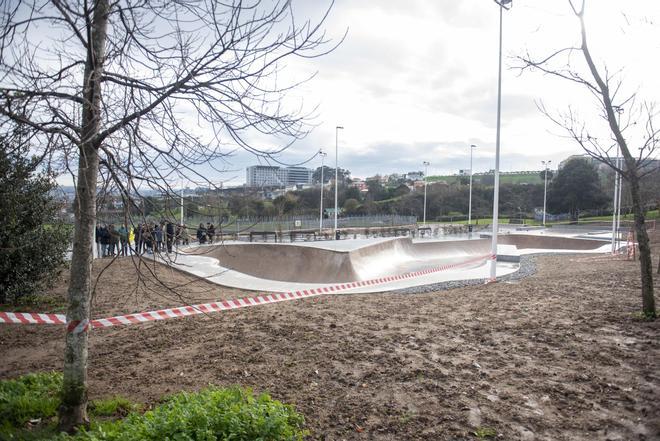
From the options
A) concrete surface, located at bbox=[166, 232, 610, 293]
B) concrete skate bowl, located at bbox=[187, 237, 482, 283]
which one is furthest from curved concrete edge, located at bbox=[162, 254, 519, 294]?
concrete skate bowl, located at bbox=[187, 237, 482, 283]

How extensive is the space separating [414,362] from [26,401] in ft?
14.5

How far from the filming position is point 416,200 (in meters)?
78.0

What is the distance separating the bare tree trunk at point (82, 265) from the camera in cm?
392

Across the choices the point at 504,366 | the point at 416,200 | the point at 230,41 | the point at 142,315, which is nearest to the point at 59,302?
the point at 142,315

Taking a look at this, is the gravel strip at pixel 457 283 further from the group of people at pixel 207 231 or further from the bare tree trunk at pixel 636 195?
the group of people at pixel 207 231

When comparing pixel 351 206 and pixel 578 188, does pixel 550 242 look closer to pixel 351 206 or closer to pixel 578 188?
pixel 578 188

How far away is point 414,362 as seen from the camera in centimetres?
551

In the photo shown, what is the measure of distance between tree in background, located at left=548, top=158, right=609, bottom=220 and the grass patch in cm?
7317

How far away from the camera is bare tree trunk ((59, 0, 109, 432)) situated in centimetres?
392

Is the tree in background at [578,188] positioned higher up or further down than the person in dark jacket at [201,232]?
higher up

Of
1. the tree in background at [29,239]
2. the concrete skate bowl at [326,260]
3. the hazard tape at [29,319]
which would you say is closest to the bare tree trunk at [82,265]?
the hazard tape at [29,319]

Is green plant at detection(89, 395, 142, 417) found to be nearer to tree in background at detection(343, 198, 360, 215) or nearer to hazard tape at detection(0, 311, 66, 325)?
hazard tape at detection(0, 311, 66, 325)

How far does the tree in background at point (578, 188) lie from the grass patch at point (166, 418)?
73166 millimetres

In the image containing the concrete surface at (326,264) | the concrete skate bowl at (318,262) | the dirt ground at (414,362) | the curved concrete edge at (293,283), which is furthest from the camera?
the concrete skate bowl at (318,262)
